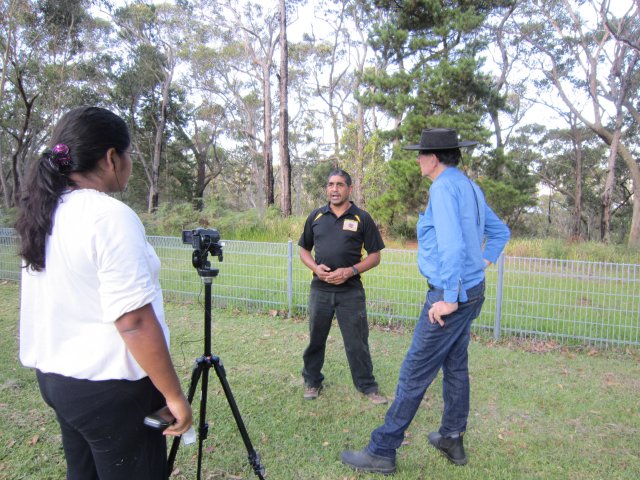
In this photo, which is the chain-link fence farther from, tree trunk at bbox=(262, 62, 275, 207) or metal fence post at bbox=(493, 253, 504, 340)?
tree trunk at bbox=(262, 62, 275, 207)

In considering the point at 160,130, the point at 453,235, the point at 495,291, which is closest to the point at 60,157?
the point at 453,235

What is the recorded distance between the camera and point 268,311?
6.91 m

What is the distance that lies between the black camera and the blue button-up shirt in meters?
1.26

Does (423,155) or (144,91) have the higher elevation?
(144,91)

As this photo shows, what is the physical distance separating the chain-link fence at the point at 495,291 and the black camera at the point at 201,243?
3660mm

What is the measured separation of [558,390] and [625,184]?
33226 mm

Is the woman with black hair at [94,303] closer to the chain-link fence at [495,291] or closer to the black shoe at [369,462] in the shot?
the black shoe at [369,462]

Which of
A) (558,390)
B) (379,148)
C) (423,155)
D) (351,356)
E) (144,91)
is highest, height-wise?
(144,91)

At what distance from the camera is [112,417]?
1.44 metres

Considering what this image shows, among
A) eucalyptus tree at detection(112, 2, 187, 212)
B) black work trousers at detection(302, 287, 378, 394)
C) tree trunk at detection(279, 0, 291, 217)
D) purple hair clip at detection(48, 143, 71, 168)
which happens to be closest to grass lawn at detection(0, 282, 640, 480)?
black work trousers at detection(302, 287, 378, 394)

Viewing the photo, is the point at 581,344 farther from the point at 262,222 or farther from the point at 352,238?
the point at 262,222

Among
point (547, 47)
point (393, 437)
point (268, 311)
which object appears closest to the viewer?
point (393, 437)

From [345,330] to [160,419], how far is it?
2.51m

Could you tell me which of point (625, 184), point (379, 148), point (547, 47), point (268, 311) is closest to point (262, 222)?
point (379, 148)
